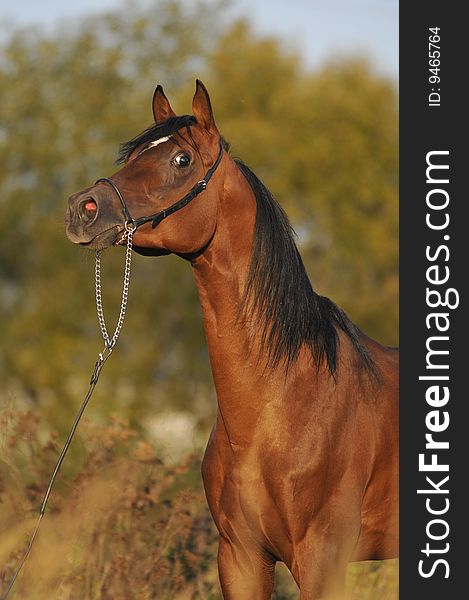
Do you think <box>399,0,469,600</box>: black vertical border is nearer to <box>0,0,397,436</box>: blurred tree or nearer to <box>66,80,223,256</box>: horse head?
<box>66,80,223,256</box>: horse head

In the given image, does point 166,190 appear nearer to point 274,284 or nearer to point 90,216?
point 90,216

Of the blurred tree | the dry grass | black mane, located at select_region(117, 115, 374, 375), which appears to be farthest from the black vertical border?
the blurred tree

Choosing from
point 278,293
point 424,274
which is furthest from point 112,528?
point 424,274

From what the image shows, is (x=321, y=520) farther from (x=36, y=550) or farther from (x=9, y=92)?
(x=9, y=92)

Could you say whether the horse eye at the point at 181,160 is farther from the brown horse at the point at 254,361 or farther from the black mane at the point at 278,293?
the black mane at the point at 278,293

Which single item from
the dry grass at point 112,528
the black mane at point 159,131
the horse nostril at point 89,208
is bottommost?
the dry grass at point 112,528

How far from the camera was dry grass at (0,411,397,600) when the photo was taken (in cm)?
688

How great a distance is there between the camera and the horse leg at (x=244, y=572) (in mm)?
5578

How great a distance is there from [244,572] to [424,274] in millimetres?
1731

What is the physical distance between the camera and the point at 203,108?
5426mm

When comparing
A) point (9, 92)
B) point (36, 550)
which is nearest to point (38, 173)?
point (9, 92)

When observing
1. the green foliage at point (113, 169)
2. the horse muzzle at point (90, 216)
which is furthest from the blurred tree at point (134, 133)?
the horse muzzle at point (90, 216)

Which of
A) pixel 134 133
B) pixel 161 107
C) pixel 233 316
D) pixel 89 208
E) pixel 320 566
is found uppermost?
pixel 134 133

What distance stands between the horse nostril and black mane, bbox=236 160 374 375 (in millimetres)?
786
